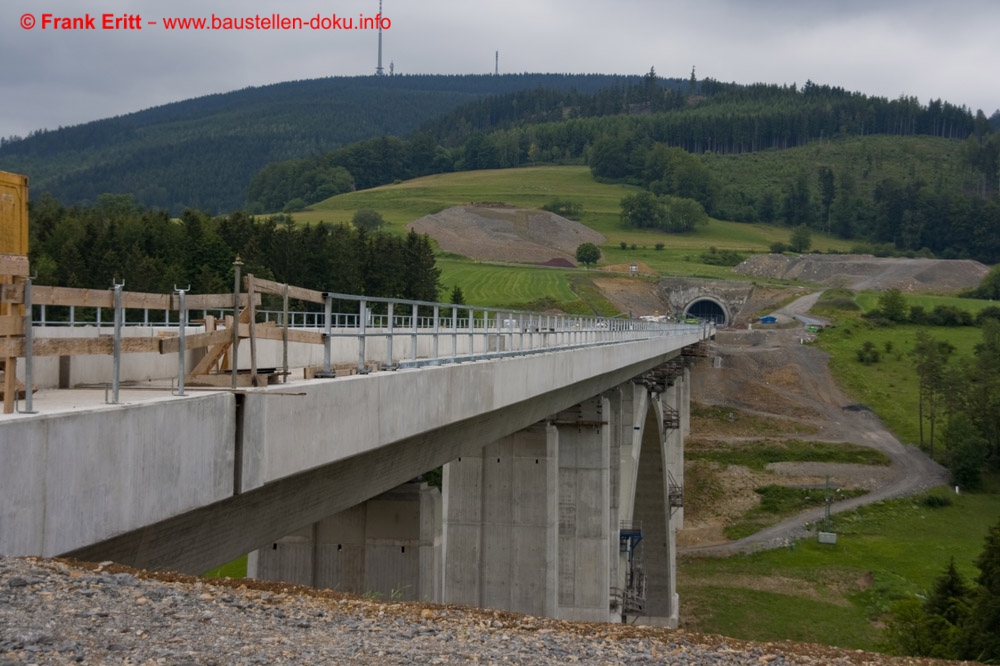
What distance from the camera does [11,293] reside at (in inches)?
304

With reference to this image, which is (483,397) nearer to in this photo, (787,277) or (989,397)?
(989,397)

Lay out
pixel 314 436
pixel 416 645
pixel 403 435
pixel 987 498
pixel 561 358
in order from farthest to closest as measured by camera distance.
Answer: pixel 987 498 < pixel 561 358 < pixel 403 435 < pixel 314 436 < pixel 416 645

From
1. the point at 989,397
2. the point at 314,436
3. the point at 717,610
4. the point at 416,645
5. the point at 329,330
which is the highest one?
the point at 329,330

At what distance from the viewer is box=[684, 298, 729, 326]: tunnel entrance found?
441ft

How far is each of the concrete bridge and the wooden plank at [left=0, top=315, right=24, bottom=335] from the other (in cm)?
61

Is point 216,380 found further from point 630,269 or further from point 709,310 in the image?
point 630,269

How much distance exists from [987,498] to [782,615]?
98.5ft

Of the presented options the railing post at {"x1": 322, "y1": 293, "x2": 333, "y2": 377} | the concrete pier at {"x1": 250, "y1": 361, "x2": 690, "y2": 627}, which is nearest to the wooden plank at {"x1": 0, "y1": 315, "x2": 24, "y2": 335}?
the railing post at {"x1": 322, "y1": 293, "x2": 333, "y2": 377}

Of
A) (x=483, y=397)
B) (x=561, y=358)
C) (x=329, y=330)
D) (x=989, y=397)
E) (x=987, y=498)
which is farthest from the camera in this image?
(x=989, y=397)

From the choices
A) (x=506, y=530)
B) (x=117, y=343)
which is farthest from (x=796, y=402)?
(x=117, y=343)

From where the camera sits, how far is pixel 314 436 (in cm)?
1043

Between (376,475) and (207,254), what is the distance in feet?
225

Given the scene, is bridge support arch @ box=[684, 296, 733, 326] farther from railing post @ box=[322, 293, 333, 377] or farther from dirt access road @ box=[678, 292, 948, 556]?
railing post @ box=[322, 293, 333, 377]

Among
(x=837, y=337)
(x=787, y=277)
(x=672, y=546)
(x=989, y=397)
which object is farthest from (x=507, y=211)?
(x=672, y=546)
